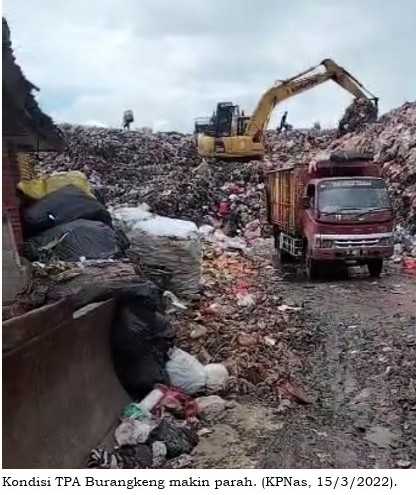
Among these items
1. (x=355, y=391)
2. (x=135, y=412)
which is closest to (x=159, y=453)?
(x=135, y=412)

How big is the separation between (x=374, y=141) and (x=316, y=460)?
43.5ft

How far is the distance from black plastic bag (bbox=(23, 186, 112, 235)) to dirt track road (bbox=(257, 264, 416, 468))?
1851 mm

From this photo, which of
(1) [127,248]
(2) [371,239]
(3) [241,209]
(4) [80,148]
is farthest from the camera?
(4) [80,148]

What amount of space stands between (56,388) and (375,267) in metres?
6.81

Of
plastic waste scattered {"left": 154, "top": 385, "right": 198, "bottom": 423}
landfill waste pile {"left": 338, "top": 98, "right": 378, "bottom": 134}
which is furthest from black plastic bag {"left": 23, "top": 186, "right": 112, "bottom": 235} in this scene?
landfill waste pile {"left": 338, "top": 98, "right": 378, "bottom": 134}

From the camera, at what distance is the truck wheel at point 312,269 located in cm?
956

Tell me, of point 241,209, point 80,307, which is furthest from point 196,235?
point 241,209

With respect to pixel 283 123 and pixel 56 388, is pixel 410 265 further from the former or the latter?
pixel 283 123

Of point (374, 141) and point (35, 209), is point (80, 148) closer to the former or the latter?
point (374, 141)

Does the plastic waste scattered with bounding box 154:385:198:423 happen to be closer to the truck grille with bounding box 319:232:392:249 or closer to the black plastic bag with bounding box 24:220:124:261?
the black plastic bag with bounding box 24:220:124:261

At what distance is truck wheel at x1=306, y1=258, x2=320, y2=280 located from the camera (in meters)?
9.56

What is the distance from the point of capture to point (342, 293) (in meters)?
8.45

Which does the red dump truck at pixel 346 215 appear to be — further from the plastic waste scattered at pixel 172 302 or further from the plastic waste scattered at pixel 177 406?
the plastic waste scattered at pixel 177 406

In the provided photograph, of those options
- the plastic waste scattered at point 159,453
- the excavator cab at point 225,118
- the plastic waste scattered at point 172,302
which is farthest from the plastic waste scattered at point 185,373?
the excavator cab at point 225,118
